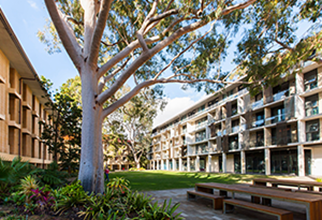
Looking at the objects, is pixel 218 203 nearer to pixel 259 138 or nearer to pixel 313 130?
pixel 313 130

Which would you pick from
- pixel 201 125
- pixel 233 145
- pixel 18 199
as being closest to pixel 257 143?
pixel 233 145

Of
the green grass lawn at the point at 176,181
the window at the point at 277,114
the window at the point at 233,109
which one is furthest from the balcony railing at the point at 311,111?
the window at the point at 233,109

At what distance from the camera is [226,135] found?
30.1 m

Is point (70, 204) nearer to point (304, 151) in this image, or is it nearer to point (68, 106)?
point (68, 106)

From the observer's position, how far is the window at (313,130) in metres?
18.7

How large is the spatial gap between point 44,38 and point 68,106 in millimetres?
7763

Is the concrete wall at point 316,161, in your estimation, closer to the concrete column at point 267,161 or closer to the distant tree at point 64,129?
the concrete column at point 267,161

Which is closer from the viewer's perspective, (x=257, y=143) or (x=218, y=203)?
(x=218, y=203)

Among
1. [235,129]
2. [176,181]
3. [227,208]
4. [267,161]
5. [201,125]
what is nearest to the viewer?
[227,208]

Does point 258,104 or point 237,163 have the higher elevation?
point 258,104

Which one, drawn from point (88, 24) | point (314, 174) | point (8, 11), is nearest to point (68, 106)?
point (8, 11)

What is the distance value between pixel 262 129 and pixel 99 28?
23.0 meters

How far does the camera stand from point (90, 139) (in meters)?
7.16

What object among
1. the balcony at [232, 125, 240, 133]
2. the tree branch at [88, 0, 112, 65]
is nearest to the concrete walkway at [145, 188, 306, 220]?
the tree branch at [88, 0, 112, 65]
